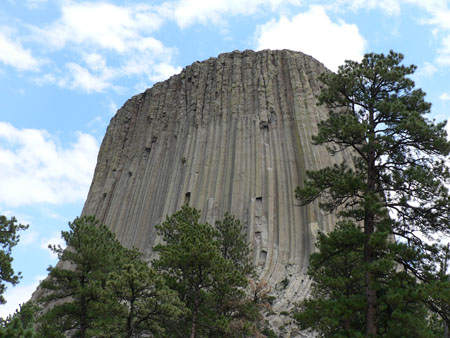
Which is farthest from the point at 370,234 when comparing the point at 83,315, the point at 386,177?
the point at 83,315

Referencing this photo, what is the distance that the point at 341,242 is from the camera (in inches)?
585

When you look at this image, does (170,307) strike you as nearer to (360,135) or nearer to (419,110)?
(360,135)

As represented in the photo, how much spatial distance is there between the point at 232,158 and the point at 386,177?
28.6 m

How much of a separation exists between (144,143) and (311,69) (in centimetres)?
1973

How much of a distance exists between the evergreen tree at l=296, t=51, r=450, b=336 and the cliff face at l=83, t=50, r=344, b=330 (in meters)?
16.3

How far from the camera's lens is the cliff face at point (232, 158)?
37188 millimetres

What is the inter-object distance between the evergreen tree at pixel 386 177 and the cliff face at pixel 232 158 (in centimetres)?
1632

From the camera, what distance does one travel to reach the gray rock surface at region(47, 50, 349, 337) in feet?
122

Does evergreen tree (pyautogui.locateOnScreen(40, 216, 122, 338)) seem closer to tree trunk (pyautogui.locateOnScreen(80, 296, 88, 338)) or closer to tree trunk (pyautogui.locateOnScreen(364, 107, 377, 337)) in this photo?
tree trunk (pyautogui.locateOnScreen(80, 296, 88, 338))

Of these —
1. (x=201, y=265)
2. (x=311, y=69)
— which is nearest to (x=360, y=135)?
(x=201, y=265)

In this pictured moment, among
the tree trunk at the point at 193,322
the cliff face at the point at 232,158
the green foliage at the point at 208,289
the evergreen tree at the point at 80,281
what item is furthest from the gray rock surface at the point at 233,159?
the evergreen tree at the point at 80,281

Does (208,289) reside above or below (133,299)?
above

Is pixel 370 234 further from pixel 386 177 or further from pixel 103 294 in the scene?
pixel 103 294

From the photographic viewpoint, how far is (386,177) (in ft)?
51.5
